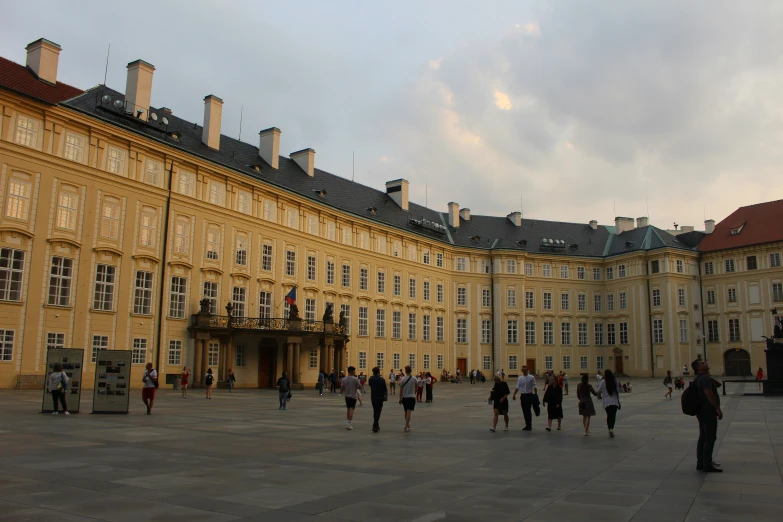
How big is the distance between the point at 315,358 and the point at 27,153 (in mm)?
26768

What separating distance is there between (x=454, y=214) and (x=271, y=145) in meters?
28.9

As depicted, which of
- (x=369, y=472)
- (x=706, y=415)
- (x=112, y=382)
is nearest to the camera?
(x=369, y=472)

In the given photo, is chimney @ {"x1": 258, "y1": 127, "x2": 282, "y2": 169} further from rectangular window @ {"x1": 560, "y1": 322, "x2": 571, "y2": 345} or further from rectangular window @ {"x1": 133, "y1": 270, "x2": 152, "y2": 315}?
rectangular window @ {"x1": 560, "y1": 322, "x2": 571, "y2": 345}

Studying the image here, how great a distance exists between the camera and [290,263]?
5216cm

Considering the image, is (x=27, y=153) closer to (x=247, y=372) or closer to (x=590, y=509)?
(x=247, y=372)

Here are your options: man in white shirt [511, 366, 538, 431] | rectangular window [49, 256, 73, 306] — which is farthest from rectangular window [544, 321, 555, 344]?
man in white shirt [511, 366, 538, 431]

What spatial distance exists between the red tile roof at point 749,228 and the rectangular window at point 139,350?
210ft

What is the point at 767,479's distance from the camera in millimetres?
10445

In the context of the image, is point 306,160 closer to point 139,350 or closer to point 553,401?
point 139,350

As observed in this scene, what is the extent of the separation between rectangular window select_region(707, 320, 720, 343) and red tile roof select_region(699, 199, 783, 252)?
8.55m

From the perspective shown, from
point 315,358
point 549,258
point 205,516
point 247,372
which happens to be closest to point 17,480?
point 205,516

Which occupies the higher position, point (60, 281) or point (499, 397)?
point (60, 281)

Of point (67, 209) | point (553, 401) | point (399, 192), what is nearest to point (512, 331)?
point (399, 192)

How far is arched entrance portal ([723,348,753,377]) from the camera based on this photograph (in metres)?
70.8
